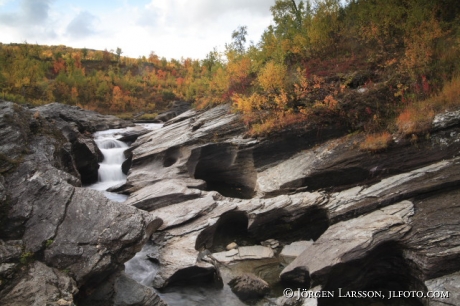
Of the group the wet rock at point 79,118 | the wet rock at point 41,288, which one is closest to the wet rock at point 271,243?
the wet rock at point 41,288

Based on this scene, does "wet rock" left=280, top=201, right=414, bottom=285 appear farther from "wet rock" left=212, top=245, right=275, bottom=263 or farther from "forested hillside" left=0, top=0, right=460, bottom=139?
"forested hillside" left=0, top=0, right=460, bottom=139

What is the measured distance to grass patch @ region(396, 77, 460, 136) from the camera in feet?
43.4

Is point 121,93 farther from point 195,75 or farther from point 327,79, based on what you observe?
point 327,79

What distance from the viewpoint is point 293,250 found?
14.1 m

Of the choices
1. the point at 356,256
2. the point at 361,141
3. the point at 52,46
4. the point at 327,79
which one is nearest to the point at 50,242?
the point at 356,256

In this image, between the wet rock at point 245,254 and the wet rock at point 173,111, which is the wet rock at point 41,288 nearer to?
the wet rock at point 245,254

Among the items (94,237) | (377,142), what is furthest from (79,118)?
(377,142)

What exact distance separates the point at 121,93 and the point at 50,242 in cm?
5413

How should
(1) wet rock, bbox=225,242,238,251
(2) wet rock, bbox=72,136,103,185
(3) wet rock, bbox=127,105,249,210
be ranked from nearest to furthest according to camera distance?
(1) wet rock, bbox=225,242,238,251 < (3) wet rock, bbox=127,105,249,210 < (2) wet rock, bbox=72,136,103,185

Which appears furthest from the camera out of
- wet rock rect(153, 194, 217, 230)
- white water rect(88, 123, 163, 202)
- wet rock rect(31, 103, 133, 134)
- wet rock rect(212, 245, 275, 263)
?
wet rock rect(31, 103, 133, 134)

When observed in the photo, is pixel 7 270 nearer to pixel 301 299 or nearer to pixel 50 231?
pixel 50 231

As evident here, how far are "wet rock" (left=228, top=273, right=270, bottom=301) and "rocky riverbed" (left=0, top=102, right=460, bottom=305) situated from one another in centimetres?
5

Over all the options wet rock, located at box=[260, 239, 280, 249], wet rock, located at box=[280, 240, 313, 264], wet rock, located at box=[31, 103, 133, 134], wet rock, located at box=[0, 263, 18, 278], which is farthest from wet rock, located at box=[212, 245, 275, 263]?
wet rock, located at box=[31, 103, 133, 134]

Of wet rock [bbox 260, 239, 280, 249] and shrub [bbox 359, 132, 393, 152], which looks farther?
wet rock [bbox 260, 239, 280, 249]
